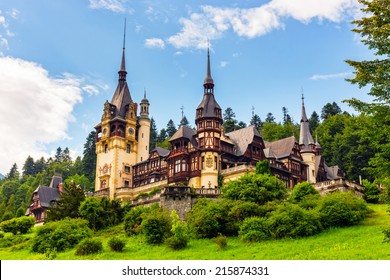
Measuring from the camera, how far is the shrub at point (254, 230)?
131 ft

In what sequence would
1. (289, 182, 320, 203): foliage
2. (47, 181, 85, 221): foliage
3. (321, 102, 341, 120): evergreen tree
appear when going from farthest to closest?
(321, 102, 341, 120): evergreen tree < (47, 181, 85, 221): foliage < (289, 182, 320, 203): foliage

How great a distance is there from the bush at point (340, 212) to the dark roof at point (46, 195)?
4967 centimetres

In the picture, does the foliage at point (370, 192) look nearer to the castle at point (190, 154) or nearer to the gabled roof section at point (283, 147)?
the castle at point (190, 154)

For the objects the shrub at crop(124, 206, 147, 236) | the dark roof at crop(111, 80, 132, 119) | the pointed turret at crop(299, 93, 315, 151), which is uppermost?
the dark roof at crop(111, 80, 132, 119)

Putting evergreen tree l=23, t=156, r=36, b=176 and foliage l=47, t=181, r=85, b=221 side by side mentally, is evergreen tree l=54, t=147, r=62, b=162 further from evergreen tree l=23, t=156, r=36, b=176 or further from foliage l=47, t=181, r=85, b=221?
foliage l=47, t=181, r=85, b=221

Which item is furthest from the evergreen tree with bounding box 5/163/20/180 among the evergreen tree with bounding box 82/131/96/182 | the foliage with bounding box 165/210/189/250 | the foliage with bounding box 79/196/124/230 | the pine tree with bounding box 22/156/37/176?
the foliage with bounding box 165/210/189/250

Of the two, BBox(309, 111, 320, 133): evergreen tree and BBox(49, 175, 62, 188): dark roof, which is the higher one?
BBox(309, 111, 320, 133): evergreen tree

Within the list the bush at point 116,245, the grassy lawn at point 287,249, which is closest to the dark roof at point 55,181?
the grassy lawn at point 287,249

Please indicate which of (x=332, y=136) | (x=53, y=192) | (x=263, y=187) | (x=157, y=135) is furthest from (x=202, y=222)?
(x=157, y=135)

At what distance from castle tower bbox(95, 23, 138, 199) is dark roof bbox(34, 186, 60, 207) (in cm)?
878

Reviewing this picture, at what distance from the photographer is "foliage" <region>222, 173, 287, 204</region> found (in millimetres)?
47312

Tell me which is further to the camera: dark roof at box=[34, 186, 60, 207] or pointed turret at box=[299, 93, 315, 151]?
dark roof at box=[34, 186, 60, 207]

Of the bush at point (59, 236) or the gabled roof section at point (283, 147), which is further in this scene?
the gabled roof section at point (283, 147)

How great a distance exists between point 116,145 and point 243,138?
61.6 feet
